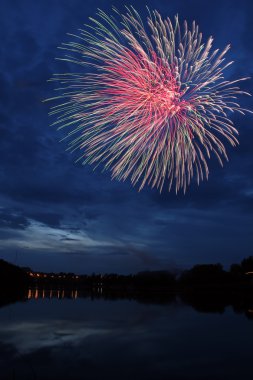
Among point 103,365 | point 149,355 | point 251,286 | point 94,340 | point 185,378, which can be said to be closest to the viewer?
point 185,378

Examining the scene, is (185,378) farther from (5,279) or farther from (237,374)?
(5,279)

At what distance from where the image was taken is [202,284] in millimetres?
118625

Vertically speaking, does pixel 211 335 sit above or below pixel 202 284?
below

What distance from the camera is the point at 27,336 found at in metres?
22.8

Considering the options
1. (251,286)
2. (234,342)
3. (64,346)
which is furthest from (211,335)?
(251,286)

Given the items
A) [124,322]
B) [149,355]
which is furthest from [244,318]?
[149,355]

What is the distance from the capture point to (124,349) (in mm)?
19766

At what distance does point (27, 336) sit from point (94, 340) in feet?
12.5

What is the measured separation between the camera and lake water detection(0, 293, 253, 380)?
1499cm

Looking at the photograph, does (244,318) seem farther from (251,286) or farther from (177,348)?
(251,286)

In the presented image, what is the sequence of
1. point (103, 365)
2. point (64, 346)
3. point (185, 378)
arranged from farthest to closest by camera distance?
point (64, 346) < point (103, 365) < point (185, 378)

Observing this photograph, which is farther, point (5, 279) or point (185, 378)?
point (5, 279)

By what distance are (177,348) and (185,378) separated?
6.22m

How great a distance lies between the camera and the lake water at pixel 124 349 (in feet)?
49.2
